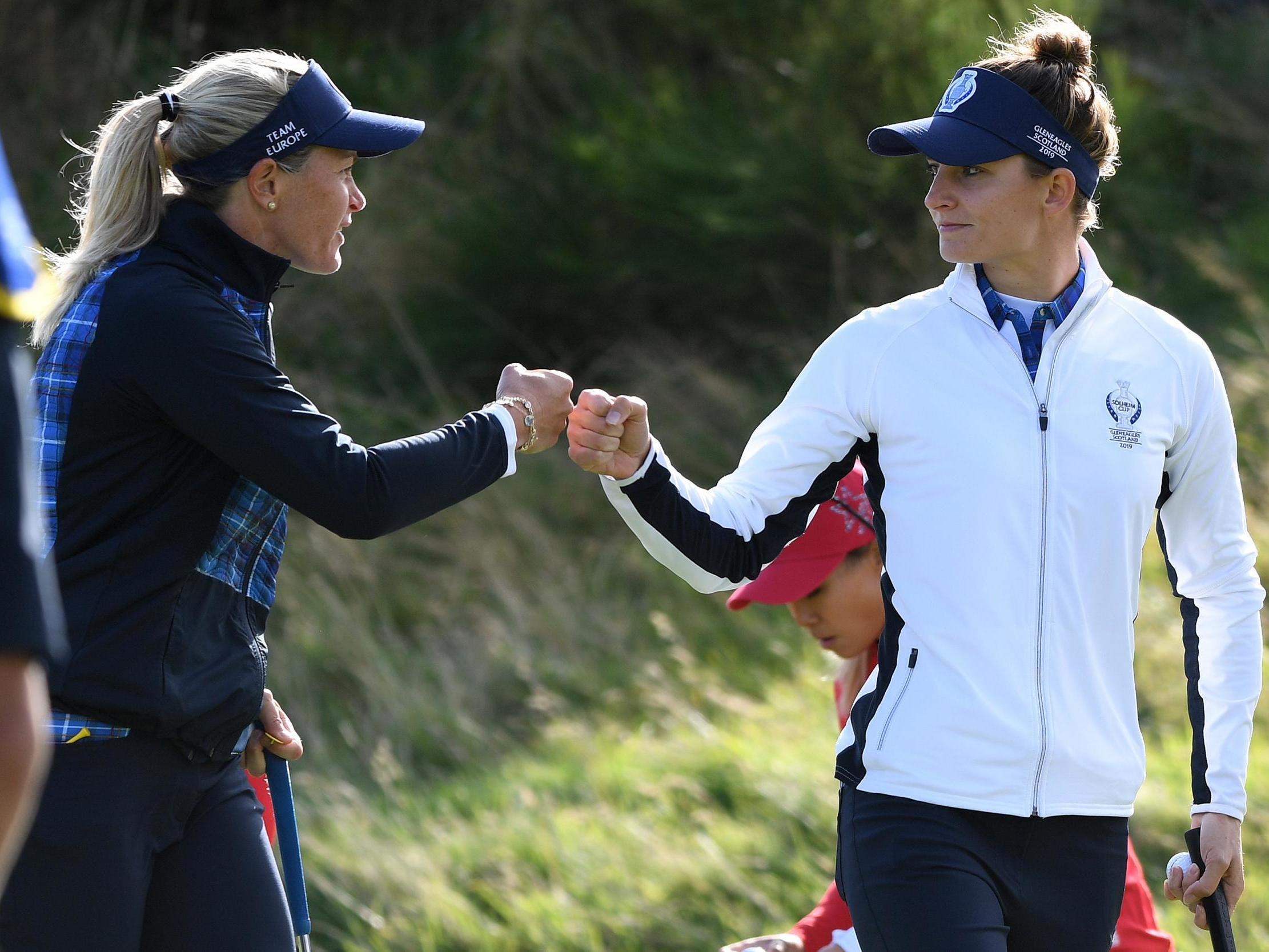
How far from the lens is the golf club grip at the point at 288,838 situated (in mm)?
3086

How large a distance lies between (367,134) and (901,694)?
1.35 m

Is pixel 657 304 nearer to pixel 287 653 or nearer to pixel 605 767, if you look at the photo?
pixel 287 653

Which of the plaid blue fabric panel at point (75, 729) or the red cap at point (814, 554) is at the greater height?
the red cap at point (814, 554)

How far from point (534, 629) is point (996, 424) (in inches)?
202

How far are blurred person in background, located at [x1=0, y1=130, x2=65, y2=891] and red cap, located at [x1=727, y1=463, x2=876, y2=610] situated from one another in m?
1.85

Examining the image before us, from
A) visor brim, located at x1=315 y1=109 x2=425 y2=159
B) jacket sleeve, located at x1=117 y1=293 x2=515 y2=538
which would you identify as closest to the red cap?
jacket sleeve, located at x1=117 y1=293 x2=515 y2=538

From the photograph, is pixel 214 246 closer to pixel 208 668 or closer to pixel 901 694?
pixel 208 668

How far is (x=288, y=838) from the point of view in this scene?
3.12 m

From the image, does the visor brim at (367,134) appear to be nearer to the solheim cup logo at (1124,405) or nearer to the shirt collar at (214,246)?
the shirt collar at (214,246)

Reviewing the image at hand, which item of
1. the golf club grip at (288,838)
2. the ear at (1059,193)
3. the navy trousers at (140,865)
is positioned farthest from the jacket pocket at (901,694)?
the golf club grip at (288,838)

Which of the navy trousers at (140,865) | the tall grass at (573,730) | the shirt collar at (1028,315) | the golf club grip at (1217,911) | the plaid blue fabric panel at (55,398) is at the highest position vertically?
the shirt collar at (1028,315)

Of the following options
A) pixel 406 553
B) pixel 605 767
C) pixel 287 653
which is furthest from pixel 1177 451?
pixel 406 553

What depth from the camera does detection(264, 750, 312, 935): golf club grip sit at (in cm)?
309

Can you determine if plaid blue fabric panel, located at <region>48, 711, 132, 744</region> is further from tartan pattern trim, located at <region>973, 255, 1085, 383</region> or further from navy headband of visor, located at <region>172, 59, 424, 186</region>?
tartan pattern trim, located at <region>973, 255, 1085, 383</region>
